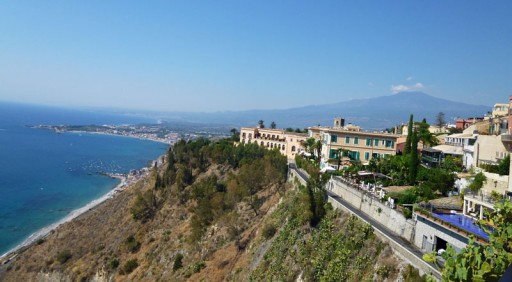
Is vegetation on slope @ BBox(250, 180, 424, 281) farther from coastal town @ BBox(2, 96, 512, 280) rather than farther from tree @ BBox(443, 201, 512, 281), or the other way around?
tree @ BBox(443, 201, 512, 281)

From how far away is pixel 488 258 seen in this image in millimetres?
8656

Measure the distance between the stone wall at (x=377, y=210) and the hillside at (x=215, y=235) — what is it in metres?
1.51

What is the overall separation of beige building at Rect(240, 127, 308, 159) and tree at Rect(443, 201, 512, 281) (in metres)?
51.5

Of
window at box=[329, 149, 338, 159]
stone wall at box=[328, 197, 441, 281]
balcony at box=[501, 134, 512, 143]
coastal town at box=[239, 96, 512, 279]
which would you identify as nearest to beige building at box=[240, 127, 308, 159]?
coastal town at box=[239, 96, 512, 279]

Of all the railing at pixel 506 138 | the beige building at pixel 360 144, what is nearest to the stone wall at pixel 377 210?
the railing at pixel 506 138

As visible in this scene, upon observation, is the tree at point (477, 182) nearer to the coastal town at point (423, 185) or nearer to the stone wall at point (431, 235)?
the coastal town at point (423, 185)

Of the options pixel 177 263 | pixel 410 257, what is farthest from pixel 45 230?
pixel 410 257

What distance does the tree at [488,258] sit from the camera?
7925 mm

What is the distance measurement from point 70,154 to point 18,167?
3895cm

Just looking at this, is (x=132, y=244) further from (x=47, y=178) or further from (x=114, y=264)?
(x=47, y=178)

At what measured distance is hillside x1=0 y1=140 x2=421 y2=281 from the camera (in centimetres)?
2310

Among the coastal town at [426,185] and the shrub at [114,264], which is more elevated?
the coastal town at [426,185]

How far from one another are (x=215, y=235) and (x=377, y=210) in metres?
20.2

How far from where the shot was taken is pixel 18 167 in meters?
121
